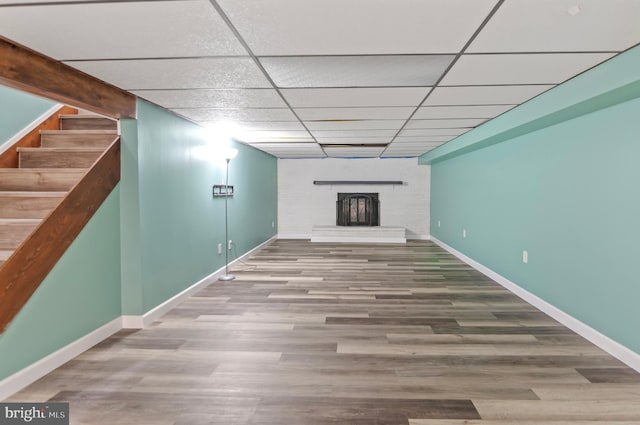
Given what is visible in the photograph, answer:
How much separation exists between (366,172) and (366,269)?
160 inches

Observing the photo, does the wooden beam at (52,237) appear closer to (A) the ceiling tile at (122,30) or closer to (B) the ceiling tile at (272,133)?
(A) the ceiling tile at (122,30)

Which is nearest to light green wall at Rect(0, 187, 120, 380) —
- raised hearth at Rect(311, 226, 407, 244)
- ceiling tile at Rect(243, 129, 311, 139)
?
ceiling tile at Rect(243, 129, 311, 139)

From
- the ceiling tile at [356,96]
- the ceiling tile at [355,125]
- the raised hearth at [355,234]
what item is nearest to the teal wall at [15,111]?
the ceiling tile at [356,96]

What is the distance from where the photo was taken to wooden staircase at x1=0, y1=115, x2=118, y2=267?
2.79m

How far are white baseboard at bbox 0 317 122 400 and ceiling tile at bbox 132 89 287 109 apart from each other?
6.22 feet

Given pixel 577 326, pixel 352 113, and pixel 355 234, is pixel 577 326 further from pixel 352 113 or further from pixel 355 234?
pixel 355 234

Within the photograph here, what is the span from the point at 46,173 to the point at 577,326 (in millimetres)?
4568

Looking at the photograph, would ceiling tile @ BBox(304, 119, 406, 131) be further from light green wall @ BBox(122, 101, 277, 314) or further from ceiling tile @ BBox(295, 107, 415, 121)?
light green wall @ BBox(122, 101, 277, 314)

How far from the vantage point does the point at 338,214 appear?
380 inches

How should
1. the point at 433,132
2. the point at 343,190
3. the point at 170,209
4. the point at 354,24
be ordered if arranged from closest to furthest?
1. the point at 354,24
2. the point at 170,209
3. the point at 433,132
4. the point at 343,190

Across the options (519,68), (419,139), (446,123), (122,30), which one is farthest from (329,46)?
(419,139)

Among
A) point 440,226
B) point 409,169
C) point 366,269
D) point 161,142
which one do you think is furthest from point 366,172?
point 161,142

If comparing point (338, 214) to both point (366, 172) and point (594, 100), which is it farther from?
point (594, 100)

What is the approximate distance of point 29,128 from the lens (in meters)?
3.68
